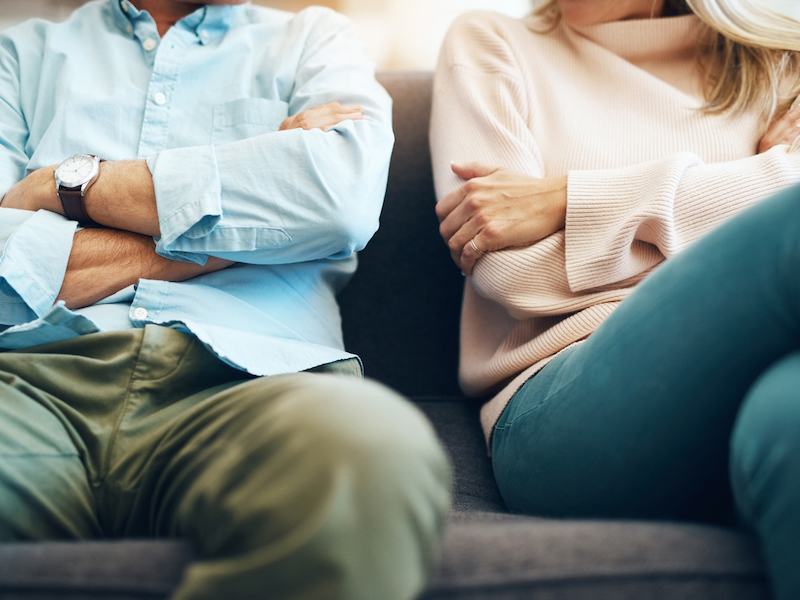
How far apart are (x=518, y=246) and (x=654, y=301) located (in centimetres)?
33

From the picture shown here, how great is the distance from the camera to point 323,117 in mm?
819

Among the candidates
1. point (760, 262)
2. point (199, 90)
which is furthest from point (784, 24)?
point (199, 90)

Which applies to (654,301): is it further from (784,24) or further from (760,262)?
(784,24)

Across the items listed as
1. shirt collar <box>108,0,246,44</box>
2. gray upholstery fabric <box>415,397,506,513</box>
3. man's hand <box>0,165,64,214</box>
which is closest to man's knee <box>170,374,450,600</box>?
gray upholstery fabric <box>415,397,506,513</box>

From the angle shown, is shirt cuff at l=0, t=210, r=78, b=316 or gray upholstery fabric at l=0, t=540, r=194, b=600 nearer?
gray upholstery fabric at l=0, t=540, r=194, b=600

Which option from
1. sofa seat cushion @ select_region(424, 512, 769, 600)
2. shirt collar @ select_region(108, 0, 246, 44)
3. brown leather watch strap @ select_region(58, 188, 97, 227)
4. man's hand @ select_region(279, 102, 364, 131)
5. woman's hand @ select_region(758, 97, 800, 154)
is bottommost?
sofa seat cushion @ select_region(424, 512, 769, 600)

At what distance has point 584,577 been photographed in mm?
405

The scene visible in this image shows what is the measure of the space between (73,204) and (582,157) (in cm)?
78

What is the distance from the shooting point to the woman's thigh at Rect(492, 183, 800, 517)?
0.47m

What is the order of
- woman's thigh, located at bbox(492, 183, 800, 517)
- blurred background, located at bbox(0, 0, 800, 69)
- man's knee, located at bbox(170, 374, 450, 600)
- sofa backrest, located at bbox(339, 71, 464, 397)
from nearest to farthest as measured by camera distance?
man's knee, located at bbox(170, 374, 450, 600) < woman's thigh, located at bbox(492, 183, 800, 517) < sofa backrest, located at bbox(339, 71, 464, 397) < blurred background, located at bbox(0, 0, 800, 69)

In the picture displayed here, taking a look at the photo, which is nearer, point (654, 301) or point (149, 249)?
point (654, 301)

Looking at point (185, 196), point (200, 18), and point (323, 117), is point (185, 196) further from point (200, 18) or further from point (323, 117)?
point (200, 18)

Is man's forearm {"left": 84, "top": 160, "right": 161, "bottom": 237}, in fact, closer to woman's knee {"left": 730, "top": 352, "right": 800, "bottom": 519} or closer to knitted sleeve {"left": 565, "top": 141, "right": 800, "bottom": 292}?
knitted sleeve {"left": 565, "top": 141, "right": 800, "bottom": 292}

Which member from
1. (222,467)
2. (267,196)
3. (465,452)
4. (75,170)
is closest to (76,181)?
(75,170)
